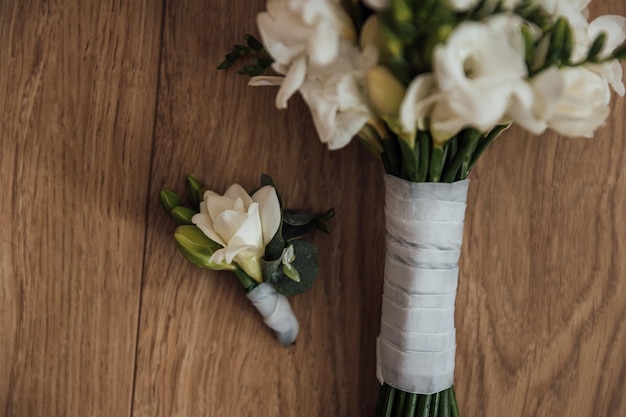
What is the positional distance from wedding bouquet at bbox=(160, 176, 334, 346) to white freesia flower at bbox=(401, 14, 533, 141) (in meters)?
0.23

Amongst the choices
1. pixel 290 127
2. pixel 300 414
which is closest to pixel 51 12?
pixel 290 127

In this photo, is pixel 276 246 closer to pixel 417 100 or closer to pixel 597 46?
pixel 417 100

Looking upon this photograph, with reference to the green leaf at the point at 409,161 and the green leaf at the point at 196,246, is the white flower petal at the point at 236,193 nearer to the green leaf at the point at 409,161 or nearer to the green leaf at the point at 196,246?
the green leaf at the point at 196,246

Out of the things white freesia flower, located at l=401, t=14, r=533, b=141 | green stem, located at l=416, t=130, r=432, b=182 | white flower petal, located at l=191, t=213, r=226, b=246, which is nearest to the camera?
white freesia flower, located at l=401, t=14, r=533, b=141

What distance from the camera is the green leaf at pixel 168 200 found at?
2.52 feet

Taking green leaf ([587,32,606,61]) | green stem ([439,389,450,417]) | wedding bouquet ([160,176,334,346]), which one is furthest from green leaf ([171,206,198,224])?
green leaf ([587,32,606,61])

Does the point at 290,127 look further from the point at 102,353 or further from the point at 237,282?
the point at 102,353

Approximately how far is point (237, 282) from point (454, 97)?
15.4 inches

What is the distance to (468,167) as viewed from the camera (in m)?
0.68

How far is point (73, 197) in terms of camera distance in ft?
2.68

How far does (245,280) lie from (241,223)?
0.08 m

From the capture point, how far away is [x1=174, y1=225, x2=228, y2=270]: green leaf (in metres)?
0.73

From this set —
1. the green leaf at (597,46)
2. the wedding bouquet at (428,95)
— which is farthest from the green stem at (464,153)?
the green leaf at (597,46)

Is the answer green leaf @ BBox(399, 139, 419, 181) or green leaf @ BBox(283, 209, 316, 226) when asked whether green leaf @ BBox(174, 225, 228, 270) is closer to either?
green leaf @ BBox(283, 209, 316, 226)
